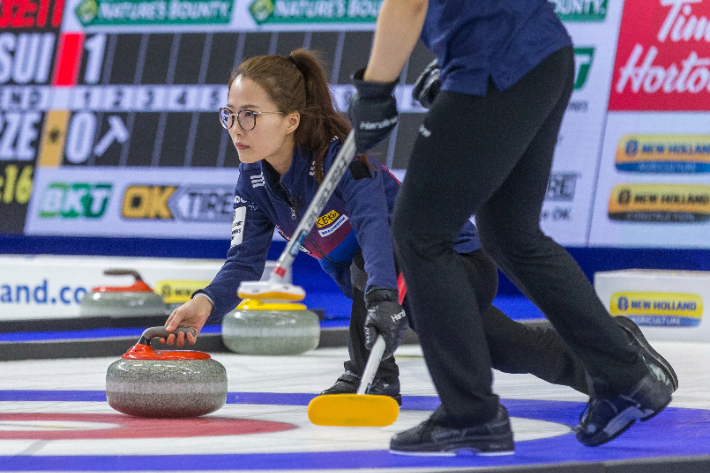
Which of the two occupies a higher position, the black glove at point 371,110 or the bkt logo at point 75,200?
the black glove at point 371,110

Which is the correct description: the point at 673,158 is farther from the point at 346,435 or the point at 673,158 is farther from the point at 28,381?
the point at 346,435

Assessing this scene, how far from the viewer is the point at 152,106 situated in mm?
6926

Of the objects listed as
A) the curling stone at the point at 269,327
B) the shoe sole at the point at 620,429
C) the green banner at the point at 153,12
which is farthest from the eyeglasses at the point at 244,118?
the green banner at the point at 153,12

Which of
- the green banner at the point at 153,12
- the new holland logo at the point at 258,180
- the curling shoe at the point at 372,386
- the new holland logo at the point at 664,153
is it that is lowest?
the curling shoe at the point at 372,386

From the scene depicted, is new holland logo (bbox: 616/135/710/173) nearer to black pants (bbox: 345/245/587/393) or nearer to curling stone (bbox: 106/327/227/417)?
black pants (bbox: 345/245/587/393)

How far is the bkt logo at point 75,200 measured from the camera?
704 cm

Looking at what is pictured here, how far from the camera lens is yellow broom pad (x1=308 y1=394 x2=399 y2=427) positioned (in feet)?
6.58

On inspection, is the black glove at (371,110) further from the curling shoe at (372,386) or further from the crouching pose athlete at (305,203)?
the curling shoe at (372,386)

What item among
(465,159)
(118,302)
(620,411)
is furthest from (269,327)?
(465,159)

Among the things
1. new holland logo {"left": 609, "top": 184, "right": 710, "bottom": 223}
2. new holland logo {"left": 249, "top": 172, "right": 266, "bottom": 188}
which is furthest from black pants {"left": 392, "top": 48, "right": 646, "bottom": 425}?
new holland logo {"left": 609, "top": 184, "right": 710, "bottom": 223}

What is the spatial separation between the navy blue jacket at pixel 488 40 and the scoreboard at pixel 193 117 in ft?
15.0

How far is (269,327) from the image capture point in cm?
428

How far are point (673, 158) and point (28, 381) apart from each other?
4.17 m

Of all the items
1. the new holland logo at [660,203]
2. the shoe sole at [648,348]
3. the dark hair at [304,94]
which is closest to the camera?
the shoe sole at [648,348]
